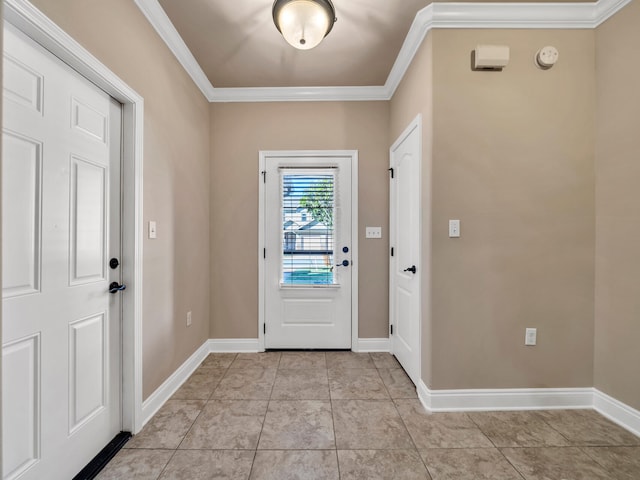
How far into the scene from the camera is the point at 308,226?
305 centimetres

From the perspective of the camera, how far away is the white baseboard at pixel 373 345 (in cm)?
306

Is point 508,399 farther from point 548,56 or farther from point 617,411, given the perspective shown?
point 548,56

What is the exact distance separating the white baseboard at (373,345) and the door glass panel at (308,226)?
0.70 meters

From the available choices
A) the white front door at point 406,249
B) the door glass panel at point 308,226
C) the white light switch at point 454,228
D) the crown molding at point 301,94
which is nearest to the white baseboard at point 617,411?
the white front door at point 406,249

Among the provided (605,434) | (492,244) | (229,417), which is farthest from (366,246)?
(605,434)

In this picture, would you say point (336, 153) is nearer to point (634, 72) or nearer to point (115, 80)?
point (115, 80)

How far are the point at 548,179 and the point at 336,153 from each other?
1778 mm

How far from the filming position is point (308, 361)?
2826 millimetres

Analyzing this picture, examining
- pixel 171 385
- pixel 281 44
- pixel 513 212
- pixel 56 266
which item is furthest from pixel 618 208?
pixel 171 385

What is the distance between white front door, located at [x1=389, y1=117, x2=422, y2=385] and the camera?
2.30 meters

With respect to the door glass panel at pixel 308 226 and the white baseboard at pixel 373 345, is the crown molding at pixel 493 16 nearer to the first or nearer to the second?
the door glass panel at pixel 308 226

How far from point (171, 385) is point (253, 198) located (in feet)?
5.84

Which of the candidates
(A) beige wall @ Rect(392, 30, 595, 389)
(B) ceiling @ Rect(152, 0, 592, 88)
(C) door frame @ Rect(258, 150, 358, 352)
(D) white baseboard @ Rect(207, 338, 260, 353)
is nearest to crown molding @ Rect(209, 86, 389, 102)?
(B) ceiling @ Rect(152, 0, 592, 88)

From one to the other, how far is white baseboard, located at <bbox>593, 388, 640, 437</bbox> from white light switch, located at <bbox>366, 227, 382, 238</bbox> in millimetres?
1965
